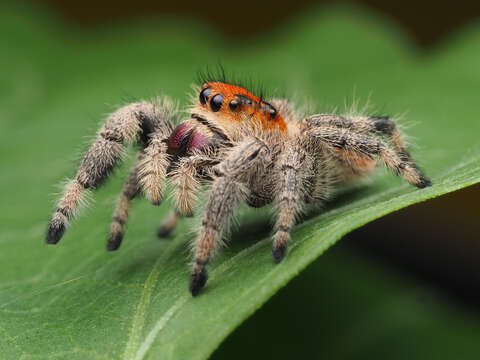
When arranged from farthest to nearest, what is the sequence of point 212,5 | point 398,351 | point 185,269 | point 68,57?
point 212,5 → point 68,57 → point 398,351 → point 185,269

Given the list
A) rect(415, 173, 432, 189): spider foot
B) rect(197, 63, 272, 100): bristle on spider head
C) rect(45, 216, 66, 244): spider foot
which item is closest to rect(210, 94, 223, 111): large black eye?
rect(197, 63, 272, 100): bristle on spider head

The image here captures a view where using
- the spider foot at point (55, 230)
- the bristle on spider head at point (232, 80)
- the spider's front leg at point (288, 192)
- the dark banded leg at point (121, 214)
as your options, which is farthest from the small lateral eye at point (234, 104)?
the spider foot at point (55, 230)

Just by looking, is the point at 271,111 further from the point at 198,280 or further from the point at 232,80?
the point at 232,80

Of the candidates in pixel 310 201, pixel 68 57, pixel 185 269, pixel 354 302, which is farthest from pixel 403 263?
pixel 68 57

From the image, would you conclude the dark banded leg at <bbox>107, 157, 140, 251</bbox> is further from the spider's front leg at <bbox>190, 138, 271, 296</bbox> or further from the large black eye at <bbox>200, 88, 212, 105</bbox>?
the spider's front leg at <bbox>190, 138, 271, 296</bbox>

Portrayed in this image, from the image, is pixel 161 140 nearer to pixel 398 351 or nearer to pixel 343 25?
pixel 398 351

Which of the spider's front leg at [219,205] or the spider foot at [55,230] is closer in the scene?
the spider's front leg at [219,205]

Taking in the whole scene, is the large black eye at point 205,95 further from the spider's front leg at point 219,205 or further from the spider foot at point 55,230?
the spider foot at point 55,230
